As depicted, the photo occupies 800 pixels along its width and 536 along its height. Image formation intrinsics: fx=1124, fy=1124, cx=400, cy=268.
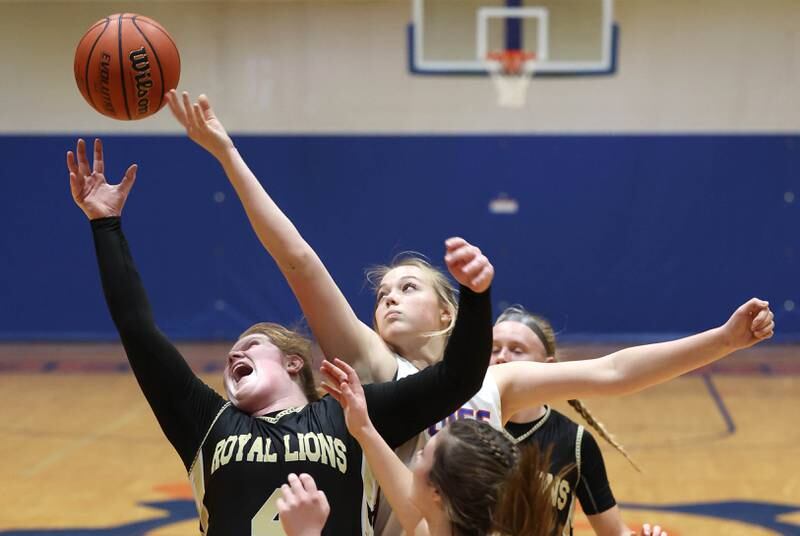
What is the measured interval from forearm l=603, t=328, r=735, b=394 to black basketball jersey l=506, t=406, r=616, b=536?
604mm

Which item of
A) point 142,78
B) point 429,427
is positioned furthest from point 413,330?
point 142,78

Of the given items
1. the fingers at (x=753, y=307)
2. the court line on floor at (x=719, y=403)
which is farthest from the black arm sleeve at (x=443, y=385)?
the court line on floor at (x=719, y=403)

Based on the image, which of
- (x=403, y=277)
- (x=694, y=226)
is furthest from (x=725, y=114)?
(x=403, y=277)

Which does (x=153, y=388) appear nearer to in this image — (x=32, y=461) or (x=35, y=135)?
(x=32, y=461)

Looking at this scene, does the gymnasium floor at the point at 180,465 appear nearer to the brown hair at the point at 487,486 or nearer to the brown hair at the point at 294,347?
the brown hair at the point at 294,347

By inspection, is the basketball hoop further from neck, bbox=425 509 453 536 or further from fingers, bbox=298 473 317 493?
fingers, bbox=298 473 317 493

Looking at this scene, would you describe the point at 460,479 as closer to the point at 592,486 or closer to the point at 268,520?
the point at 268,520

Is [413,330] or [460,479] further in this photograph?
[413,330]

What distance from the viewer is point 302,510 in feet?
7.31

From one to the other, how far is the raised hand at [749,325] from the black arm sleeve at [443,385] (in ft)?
2.27

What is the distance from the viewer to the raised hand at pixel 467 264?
232cm

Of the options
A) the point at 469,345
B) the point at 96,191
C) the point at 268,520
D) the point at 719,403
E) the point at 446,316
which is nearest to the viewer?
the point at 469,345

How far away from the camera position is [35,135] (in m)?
12.9

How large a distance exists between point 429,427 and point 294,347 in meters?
0.42
